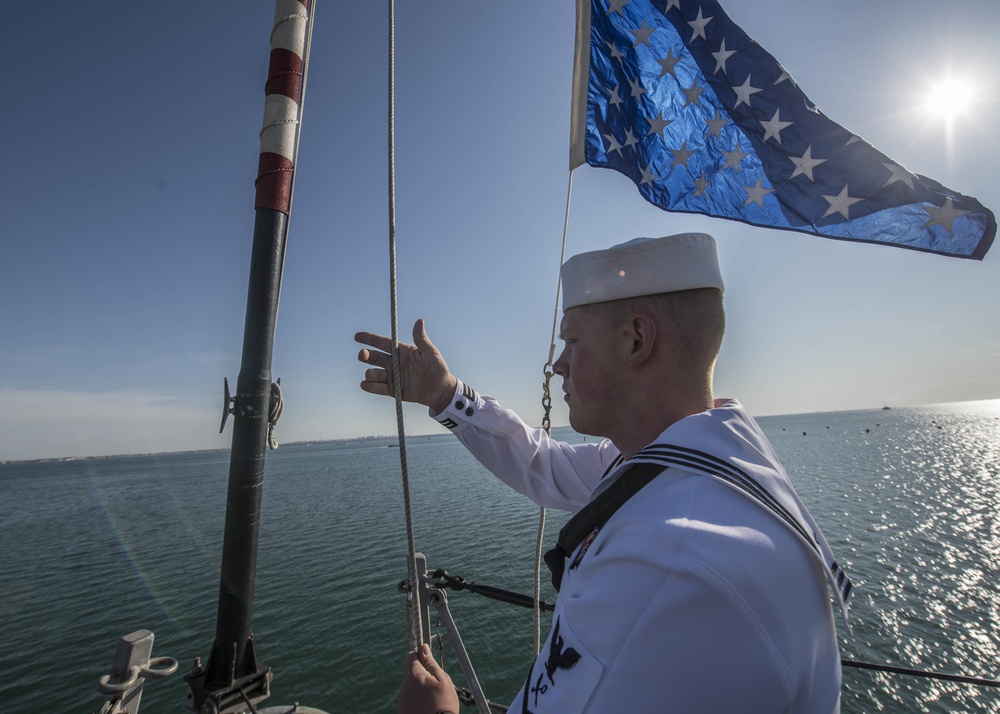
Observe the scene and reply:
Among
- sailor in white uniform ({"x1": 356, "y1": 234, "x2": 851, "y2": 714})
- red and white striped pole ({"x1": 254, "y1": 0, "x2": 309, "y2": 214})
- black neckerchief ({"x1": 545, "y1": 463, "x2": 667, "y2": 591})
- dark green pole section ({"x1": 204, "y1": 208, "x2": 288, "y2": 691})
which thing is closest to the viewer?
sailor in white uniform ({"x1": 356, "y1": 234, "x2": 851, "y2": 714})

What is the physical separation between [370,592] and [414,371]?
64.8ft

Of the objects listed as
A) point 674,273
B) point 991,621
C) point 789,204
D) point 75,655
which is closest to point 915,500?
point 991,621

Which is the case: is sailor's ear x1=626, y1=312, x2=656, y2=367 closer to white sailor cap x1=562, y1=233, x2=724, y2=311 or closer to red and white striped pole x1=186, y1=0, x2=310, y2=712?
Answer: white sailor cap x1=562, y1=233, x2=724, y2=311

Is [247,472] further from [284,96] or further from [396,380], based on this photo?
[284,96]

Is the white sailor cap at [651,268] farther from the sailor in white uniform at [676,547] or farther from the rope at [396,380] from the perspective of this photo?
the rope at [396,380]

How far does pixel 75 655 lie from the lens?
15.5 meters

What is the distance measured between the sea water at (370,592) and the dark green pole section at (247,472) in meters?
4.06

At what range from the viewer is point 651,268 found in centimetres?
207

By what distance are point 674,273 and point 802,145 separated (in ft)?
12.5

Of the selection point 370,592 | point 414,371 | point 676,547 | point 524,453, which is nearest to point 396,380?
point 414,371

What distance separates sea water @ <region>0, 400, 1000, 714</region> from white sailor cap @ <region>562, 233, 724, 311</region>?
4.74 ft

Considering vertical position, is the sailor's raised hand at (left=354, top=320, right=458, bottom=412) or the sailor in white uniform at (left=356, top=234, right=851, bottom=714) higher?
the sailor's raised hand at (left=354, top=320, right=458, bottom=412)

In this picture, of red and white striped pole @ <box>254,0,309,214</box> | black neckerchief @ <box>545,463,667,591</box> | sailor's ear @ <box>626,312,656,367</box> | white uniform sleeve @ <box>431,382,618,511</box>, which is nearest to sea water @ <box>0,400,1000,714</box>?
black neckerchief @ <box>545,463,667,591</box>

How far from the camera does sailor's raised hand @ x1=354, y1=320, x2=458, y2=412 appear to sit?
3057 mm
